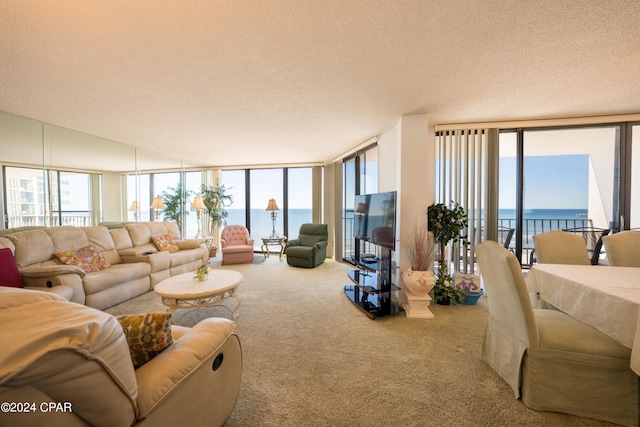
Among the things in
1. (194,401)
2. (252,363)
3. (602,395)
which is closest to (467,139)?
(602,395)

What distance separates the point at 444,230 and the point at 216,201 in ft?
17.8

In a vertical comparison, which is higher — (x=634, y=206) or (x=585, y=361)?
(x=634, y=206)

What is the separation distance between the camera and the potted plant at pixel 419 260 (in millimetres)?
2662

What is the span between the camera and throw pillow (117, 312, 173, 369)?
40.8 inches

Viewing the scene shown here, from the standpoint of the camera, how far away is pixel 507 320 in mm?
1628

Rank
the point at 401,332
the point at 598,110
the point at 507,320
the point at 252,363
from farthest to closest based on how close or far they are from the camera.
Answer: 1. the point at 598,110
2. the point at 401,332
3. the point at 252,363
4. the point at 507,320

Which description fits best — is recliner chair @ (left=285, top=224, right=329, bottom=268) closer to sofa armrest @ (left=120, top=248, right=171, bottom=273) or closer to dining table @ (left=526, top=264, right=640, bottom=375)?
sofa armrest @ (left=120, top=248, right=171, bottom=273)

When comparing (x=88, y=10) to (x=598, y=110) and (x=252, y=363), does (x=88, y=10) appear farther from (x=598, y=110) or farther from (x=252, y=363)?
(x=598, y=110)

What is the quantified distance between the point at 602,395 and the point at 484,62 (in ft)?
7.88

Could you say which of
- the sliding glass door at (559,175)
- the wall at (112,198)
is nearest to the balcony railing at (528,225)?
the sliding glass door at (559,175)

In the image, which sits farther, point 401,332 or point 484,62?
point 401,332

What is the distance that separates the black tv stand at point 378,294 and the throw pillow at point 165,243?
327cm

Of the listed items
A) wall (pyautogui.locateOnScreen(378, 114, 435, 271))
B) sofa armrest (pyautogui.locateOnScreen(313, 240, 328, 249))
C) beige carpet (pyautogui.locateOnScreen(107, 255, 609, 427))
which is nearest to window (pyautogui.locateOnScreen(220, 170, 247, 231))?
sofa armrest (pyautogui.locateOnScreen(313, 240, 328, 249))

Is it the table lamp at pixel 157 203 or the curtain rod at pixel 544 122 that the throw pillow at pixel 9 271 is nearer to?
the table lamp at pixel 157 203
